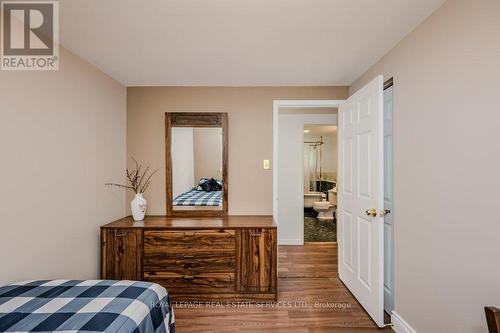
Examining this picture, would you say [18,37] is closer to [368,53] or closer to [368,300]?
[368,53]

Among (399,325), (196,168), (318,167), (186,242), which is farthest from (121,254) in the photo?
(318,167)

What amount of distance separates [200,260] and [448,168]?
7.29 ft

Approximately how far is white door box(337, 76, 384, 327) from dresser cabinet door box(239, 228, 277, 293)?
33.6 inches

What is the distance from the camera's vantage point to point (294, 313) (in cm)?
245

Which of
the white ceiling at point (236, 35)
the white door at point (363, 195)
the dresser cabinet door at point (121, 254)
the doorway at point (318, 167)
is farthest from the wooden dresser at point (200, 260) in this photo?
the doorway at point (318, 167)

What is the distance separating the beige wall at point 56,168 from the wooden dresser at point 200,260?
363 mm

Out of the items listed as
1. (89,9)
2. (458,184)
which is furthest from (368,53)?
(89,9)

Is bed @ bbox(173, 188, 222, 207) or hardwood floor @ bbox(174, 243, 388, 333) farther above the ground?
bed @ bbox(173, 188, 222, 207)

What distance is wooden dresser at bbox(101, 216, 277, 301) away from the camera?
8.55ft

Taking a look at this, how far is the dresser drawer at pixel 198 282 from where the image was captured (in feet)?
8.56

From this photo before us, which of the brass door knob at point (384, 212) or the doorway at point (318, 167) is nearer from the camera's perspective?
the brass door knob at point (384, 212)

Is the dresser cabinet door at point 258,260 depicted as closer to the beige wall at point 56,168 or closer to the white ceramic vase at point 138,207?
the white ceramic vase at point 138,207

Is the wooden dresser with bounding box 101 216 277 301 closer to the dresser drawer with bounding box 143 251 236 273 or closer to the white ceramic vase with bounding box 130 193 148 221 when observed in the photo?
the dresser drawer with bounding box 143 251 236 273

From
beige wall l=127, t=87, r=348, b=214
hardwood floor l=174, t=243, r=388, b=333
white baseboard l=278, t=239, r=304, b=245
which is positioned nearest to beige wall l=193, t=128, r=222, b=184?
beige wall l=127, t=87, r=348, b=214
